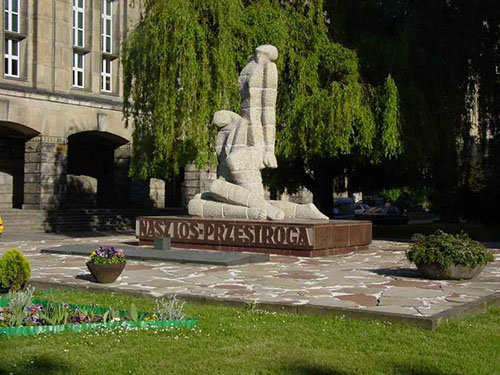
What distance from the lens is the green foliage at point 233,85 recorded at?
19.4 m

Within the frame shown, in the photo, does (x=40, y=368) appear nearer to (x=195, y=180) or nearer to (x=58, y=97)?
(x=58, y=97)

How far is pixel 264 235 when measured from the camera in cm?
1576

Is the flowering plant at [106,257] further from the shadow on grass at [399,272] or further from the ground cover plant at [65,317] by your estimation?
the shadow on grass at [399,272]

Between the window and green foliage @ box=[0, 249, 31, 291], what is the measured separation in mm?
22242

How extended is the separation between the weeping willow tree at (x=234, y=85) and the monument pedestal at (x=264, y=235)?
123 inches

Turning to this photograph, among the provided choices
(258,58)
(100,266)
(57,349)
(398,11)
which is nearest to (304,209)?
(258,58)

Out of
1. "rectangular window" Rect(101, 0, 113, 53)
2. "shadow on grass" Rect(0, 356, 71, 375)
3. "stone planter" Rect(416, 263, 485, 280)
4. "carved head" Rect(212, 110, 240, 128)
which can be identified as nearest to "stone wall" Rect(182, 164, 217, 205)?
"rectangular window" Rect(101, 0, 113, 53)

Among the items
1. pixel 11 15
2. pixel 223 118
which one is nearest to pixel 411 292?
pixel 223 118

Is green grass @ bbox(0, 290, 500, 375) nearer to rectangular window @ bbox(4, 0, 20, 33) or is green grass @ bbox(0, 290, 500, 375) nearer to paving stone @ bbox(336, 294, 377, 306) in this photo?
paving stone @ bbox(336, 294, 377, 306)

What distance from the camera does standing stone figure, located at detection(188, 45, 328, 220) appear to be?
54.2ft

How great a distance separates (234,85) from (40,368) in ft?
48.2

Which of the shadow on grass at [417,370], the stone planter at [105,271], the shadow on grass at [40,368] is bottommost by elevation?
the shadow on grass at [417,370]

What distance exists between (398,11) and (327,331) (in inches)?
690

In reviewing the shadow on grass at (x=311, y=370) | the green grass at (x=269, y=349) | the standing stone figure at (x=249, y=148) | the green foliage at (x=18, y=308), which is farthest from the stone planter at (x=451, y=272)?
the green foliage at (x=18, y=308)
